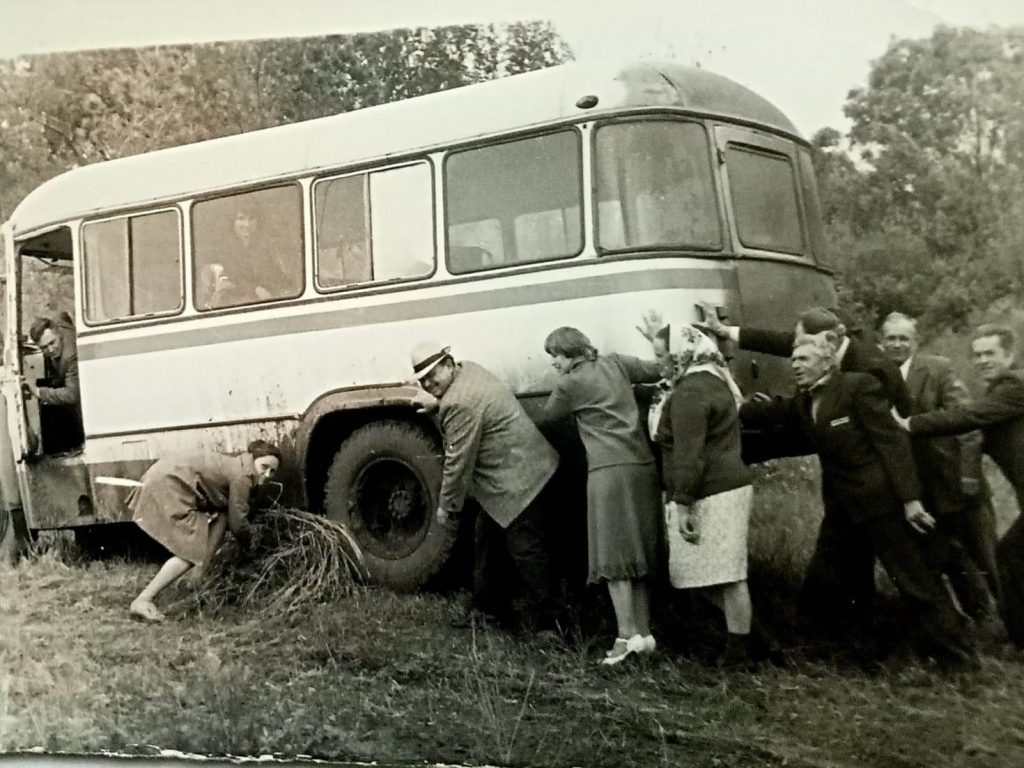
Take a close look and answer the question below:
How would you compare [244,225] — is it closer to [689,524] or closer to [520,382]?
[520,382]

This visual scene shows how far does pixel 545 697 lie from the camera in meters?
3.31

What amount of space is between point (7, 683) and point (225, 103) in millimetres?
2442

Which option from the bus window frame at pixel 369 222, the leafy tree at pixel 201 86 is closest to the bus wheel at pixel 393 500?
the bus window frame at pixel 369 222

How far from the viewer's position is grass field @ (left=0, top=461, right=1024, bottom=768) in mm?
3016

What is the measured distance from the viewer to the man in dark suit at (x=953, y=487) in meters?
2.97

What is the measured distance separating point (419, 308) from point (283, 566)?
1101 mm

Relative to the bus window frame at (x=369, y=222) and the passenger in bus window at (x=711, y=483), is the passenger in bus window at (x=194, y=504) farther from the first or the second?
the passenger in bus window at (x=711, y=483)

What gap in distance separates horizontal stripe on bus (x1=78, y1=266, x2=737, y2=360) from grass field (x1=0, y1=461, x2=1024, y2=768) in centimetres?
68

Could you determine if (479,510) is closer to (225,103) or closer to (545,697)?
(545,697)

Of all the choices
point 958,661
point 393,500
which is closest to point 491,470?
point 393,500

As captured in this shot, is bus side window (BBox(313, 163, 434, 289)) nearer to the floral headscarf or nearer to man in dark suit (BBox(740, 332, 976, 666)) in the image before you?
the floral headscarf

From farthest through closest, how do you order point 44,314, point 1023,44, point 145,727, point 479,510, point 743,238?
point 44,314, point 145,727, point 479,510, point 743,238, point 1023,44

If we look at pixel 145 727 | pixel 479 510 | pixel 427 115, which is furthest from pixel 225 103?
pixel 145 727

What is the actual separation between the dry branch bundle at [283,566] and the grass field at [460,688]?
2.4 inches
